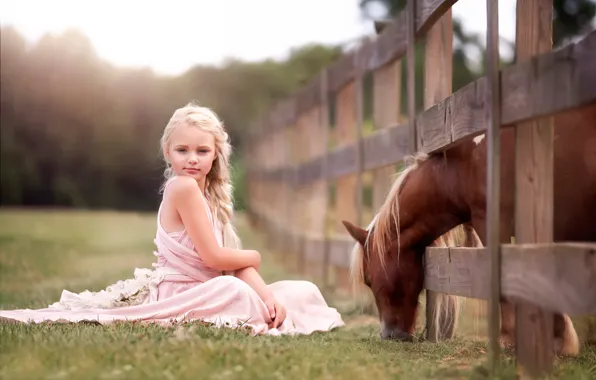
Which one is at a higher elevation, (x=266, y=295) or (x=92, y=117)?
(x=92, y=117)

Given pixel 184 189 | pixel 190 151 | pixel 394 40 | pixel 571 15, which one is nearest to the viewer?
pixel 184 189

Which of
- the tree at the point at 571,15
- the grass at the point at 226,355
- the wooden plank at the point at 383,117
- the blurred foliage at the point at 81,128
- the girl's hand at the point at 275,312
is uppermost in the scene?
the tree at the point at 571,15

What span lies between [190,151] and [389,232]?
1183 mm

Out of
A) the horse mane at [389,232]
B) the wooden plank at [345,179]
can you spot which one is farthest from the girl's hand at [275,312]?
the wooden plank at [345,179]

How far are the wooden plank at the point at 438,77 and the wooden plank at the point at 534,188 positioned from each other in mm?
1300

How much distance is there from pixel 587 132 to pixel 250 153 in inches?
672

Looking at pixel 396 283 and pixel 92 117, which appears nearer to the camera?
pixel 396 283

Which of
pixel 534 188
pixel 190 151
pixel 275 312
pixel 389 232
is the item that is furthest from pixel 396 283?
pixel 534 188

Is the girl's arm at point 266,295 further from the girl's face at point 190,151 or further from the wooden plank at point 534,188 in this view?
the wooden plank at point 534,188

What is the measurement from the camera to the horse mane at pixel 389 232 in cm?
427

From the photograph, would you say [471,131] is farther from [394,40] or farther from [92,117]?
[92,117]

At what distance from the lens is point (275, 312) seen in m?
4.10

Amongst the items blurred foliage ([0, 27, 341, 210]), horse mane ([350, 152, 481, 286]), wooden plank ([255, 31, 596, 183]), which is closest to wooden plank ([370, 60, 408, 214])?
horse mane ([350, 152, 481, 286])

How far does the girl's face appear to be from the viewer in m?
4.18
